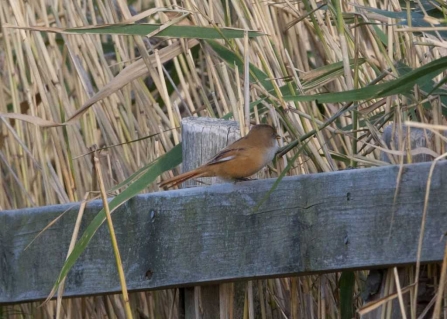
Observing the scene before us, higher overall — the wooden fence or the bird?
the bird

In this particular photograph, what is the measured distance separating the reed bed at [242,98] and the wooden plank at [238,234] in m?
0.13

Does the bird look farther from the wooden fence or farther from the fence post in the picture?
the wooden fence

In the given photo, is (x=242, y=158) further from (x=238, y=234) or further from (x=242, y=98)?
(x=238, y=234)

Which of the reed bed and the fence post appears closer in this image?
the fence post

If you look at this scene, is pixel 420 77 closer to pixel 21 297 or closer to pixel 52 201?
pixel 21 297

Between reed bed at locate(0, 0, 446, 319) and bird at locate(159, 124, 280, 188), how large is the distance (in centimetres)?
9

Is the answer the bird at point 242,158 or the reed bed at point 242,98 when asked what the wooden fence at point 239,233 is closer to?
the reed bed at point 242,98

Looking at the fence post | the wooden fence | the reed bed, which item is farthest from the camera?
the reed bed

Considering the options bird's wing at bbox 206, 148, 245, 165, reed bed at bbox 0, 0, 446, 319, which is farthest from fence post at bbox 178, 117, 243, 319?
reed bed at bbox 0, 0, 446, 319

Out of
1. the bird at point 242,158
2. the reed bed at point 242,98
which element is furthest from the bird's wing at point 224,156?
the reed bed at point 242,98

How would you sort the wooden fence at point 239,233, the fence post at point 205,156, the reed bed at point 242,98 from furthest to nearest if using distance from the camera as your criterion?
the reed bed at point 242,98 < the fence post at point 205,156 < the wooden fence at point 239,233

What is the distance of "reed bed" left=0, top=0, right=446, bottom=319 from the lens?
2.39 meters

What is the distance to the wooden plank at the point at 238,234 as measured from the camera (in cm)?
183

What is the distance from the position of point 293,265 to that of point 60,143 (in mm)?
1763
